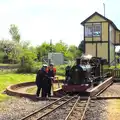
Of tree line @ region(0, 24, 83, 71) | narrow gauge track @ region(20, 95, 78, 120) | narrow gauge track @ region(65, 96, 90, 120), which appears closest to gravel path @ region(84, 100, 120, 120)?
narrow gauge track @ region(65, 96, 90, 120)

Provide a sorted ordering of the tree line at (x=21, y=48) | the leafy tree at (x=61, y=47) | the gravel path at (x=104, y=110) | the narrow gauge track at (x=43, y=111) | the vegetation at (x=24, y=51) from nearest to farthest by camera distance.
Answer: the narrow gauge track at (x=43, y=111), the gravel path at (x=104, y=110), the vegetation at (x=24, y=51), the tree line at (x=21, y=48), the leafy tree at (x=61, y=47)

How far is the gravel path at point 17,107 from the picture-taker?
12.1m

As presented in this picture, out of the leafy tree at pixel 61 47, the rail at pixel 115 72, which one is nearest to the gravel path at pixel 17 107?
the rail at pixel 115 72

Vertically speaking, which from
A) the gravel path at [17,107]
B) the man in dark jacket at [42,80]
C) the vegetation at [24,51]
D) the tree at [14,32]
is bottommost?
the gravel path at [17,107]

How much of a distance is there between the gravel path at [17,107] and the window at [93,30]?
26733 mm

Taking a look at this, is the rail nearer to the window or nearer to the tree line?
the window

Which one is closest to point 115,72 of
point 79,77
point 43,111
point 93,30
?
point 93,30

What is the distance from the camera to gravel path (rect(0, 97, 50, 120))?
1212cm

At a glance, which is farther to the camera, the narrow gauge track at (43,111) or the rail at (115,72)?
the rail at (115,72)

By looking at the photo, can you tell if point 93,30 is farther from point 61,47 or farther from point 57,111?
point 61,47

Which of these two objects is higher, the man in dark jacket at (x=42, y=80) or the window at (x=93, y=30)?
→ the window at (x=93, y=30)

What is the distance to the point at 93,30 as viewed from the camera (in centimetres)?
4275

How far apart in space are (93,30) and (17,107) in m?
29.5

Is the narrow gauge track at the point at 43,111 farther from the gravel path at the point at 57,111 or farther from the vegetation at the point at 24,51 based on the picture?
the vegetation at the point at 24,51
